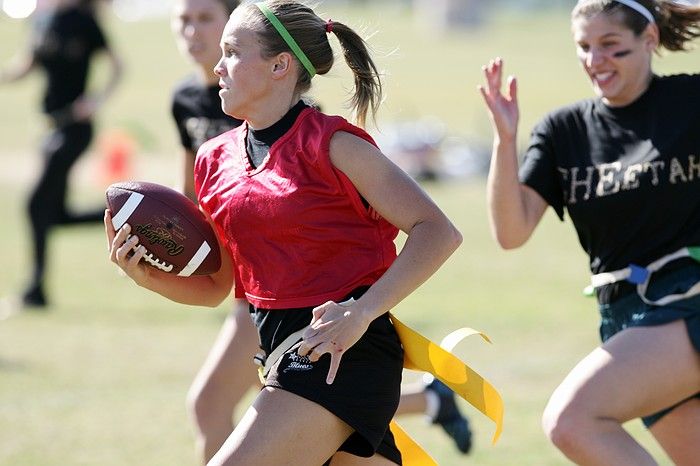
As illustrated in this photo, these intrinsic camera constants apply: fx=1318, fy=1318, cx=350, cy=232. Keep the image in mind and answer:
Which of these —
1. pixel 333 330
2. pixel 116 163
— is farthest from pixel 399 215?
pixel 116 163

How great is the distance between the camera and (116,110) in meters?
29.3

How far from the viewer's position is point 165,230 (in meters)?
3.99

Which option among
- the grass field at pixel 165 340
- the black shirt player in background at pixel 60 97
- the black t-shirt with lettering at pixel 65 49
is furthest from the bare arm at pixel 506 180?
the black t-shirt with lettering at pixel 65 49

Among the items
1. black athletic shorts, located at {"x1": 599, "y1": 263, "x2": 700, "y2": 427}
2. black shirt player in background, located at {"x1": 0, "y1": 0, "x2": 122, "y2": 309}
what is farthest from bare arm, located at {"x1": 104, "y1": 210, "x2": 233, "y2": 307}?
black shirt player in background, located at {"x1": 0, "y1": 0, "x2": 122, "y2": 309}

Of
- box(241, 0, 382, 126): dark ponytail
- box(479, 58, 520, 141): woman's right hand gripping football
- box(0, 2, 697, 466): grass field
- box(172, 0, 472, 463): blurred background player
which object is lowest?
box(0, 2, 697, 466): grass field

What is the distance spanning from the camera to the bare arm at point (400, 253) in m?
3.36

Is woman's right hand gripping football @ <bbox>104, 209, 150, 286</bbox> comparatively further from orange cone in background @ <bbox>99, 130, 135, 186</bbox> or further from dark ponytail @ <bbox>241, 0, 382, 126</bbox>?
orange cone in background @ <bbox>99, 130, 135, 186</bbox>

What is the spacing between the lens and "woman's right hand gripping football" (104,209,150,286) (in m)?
3.90

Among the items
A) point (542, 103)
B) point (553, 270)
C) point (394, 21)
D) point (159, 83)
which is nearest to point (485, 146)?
point (542, 103)

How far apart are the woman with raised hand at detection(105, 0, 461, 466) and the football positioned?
0.08 m

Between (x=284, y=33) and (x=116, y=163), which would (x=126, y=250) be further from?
(x=116, y=163)

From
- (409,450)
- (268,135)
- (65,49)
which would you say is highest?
(268,135)

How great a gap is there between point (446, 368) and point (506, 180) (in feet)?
2.98

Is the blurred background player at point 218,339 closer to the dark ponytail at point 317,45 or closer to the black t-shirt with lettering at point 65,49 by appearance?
the dark ponytail at point 317,45
